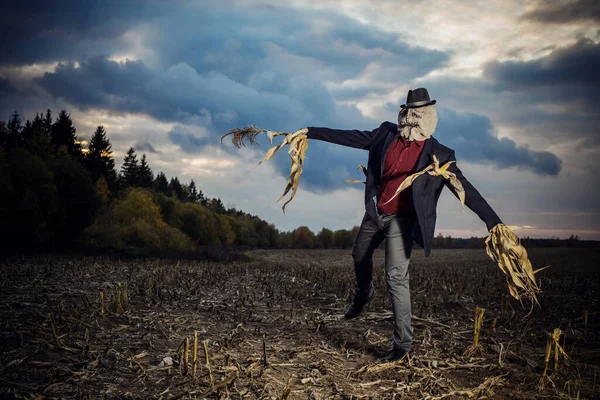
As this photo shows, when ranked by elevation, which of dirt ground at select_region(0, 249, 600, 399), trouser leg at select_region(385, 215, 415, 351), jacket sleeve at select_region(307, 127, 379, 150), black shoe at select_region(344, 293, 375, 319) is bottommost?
dirt ground at select_region(0, 249, 600, 399)

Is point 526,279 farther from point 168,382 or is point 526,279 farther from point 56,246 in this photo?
point 56,246

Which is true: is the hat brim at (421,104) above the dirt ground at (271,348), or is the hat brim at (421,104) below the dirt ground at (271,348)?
above

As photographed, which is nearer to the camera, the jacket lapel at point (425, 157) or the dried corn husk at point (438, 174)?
the dried corn husk at point (438, 174)

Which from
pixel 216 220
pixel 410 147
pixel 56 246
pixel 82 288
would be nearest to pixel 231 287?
pixel 82 288

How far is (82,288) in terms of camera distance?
9.27 m

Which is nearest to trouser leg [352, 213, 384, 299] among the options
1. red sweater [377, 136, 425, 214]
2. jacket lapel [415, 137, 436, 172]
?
red sweater [377, 136, 425, 214]

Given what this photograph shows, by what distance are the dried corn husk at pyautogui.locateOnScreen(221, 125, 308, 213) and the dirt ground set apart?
1939 millimetres

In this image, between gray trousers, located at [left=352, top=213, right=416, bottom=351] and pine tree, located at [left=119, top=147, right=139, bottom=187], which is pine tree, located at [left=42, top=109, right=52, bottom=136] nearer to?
pine tree, located at [left=119, top=147, right=139, bottom=187]

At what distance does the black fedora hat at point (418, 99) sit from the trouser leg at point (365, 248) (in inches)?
53.5

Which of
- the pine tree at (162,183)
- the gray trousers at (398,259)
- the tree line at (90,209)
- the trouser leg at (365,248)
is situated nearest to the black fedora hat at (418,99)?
the gray trousers at (398,259)

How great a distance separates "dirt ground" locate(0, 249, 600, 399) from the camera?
427cm

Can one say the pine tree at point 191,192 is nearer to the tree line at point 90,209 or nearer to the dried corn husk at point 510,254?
the tree line at point 90,209

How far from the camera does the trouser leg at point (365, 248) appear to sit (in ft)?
17.8

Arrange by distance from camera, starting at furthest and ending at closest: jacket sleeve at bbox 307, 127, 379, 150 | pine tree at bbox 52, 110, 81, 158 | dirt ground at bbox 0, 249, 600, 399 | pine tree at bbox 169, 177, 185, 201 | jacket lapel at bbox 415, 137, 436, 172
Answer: pine tree at bbox 169, 177, 185, 201 → pine tree at bbox 52, 110, 81, 158 → jacket sleeve at bbox 307, 127, 379, 150 → jacket lapel at bbox 415, 137, 436, 172 → dirt ground at bbox 0, 249, 600, 399
